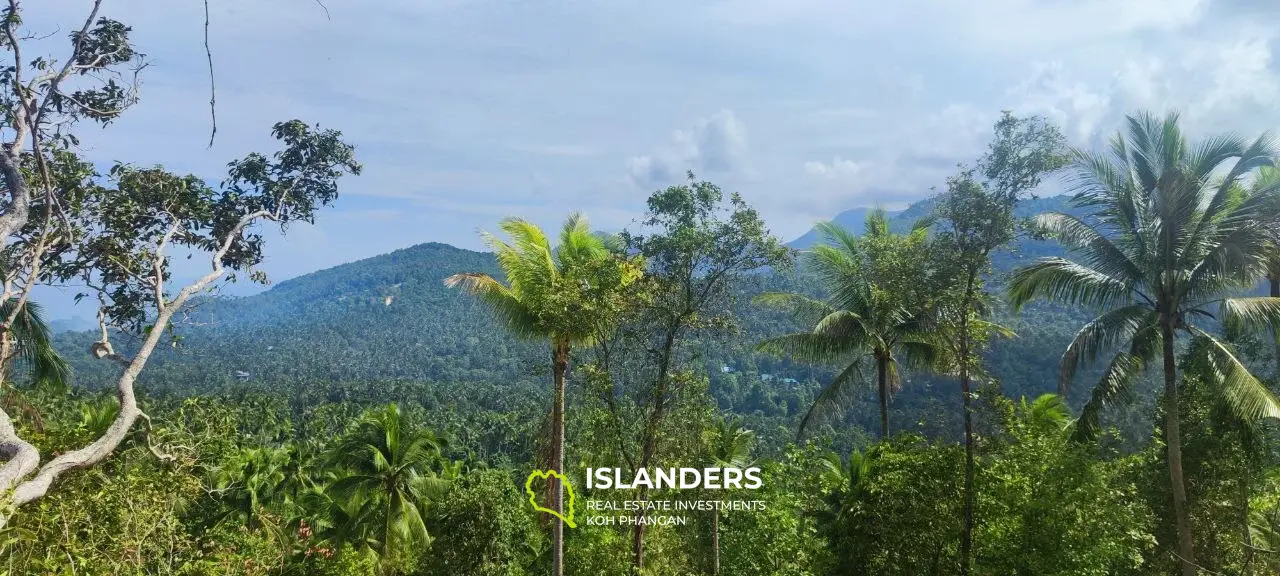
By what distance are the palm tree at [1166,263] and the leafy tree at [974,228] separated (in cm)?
152

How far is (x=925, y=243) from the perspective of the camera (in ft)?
31.2

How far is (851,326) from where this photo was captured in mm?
14398

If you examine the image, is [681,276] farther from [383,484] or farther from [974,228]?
[383,484]

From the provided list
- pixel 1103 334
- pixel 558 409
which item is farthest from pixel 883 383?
pixel 558 409

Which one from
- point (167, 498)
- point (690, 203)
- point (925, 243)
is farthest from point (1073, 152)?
point (167, 498)

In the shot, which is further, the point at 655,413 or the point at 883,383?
the point at 883,383

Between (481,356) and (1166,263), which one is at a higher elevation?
(481,356)

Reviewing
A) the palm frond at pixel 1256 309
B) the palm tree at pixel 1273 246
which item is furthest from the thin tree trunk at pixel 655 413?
the palm tree at pixel 1273 246

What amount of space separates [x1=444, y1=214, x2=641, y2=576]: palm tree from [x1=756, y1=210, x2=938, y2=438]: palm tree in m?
3.56

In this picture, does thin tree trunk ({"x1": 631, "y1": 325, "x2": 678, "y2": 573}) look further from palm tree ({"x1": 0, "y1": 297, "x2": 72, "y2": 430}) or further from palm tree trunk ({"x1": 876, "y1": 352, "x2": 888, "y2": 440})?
palm tree ({"x1": 0, "y1": 297, "x2": 72, "y2": 430})

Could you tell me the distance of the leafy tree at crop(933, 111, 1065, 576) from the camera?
8.34 metres

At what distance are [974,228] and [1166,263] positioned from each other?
9.64 ft

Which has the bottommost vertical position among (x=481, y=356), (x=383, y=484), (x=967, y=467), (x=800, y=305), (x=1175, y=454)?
(x=383, y=484)

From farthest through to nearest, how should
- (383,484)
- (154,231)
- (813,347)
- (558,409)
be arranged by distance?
(383,484) → (813,347) → (558,409) → (154,231)
